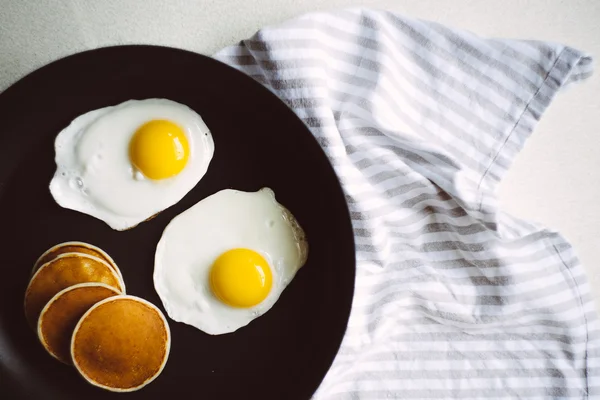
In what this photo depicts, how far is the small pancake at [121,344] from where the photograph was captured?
1014 millimetres

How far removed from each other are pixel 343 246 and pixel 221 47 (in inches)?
20.4

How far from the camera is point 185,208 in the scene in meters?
1.12

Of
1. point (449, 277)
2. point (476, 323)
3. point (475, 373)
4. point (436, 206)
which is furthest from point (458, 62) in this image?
point (475, 373)

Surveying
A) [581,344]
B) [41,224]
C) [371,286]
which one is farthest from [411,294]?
[41,224]

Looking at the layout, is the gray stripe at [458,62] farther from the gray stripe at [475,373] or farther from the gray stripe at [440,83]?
the gray stripe at [475,373]

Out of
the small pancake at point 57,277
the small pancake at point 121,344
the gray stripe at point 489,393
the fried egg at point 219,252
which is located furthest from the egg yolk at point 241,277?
the gray stripe at point 489,393

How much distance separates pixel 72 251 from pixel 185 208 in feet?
0.78

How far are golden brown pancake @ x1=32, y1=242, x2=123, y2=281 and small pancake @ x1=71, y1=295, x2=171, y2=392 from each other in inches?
4.1

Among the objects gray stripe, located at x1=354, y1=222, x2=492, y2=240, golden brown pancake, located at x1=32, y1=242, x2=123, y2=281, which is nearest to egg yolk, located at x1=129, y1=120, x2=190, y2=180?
golden brown pancake, located at x1=32, y1=242, x2=123, y2=281

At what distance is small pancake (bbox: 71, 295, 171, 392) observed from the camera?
3.33 feet

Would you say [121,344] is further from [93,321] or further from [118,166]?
[118,166]

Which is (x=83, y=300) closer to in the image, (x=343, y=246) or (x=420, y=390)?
(x=343, y=246)

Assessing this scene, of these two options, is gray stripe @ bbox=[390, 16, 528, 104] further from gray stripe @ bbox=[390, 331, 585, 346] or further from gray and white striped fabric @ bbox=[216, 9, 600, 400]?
gray stripe @ bbox=[390, 331, 585, 346]

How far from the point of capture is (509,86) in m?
1.14
